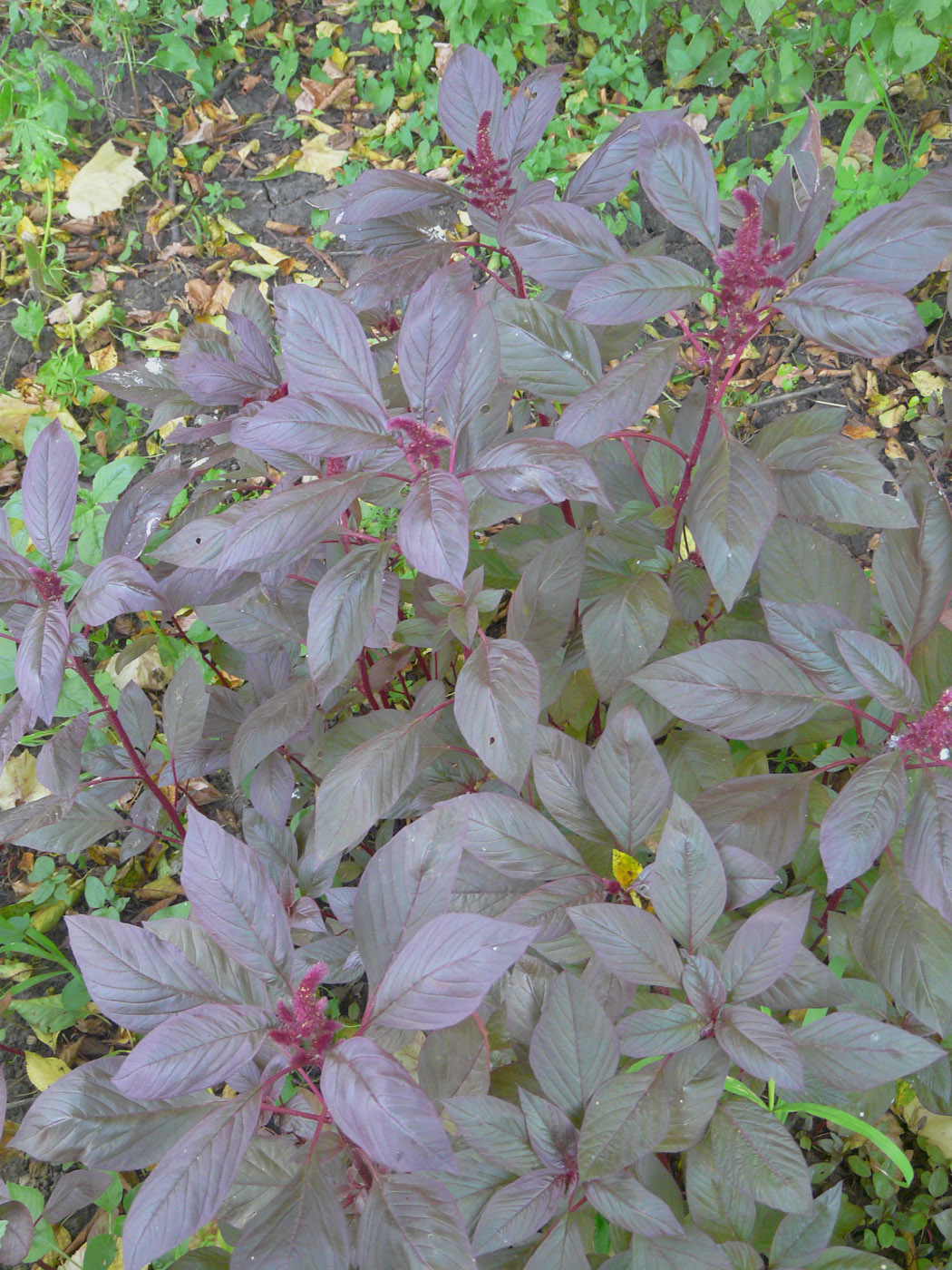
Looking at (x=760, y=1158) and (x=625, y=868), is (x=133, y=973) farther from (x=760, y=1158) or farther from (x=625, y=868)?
(x=760, y=1158)

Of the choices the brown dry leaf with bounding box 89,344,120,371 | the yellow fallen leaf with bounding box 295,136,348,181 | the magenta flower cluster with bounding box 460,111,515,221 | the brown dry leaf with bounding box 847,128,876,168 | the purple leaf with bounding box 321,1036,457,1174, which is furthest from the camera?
the yellow fallen leaf with bounding box 295,136,348,181

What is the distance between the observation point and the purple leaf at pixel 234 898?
3.39 ft

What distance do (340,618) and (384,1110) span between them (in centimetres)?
57

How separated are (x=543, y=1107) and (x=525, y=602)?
0.69m

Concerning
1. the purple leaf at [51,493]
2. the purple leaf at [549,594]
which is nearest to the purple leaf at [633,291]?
the purple leaf at [549,594]

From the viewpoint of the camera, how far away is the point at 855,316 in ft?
3.35

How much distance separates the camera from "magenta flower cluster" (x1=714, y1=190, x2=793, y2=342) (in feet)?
3.60

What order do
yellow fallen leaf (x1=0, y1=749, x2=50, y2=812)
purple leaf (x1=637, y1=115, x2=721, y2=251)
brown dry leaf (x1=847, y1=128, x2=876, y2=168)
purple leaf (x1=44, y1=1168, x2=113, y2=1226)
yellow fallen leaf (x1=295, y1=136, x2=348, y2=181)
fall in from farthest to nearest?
yellow fallen leaf (x1=295, y1=136, x2=348, y2=181)
brown dry leaf (x1=847, y1=128, x2=876, y2=168)
yellow fallen leaf (x1=0, y1=749, x2=50, y2=812)
purple leaf (x1=44, y1=1168, x2=113, y2=1226)
purple leaf (x1=637, y1=115, x2=721, y2=251)

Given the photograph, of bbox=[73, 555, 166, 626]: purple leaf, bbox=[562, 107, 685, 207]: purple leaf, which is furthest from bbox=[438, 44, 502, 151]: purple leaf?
bbox=[73, 555, 166, 626]: purple leaf

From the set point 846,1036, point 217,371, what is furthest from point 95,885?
point 846,1036

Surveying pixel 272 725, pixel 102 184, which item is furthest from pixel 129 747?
pixel 102 184

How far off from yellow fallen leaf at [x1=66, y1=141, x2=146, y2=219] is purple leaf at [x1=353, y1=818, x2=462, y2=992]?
3.38 m

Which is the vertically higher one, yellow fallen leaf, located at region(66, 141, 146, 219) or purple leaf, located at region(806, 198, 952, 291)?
yellow fallen leaf, located at region(66, 141, 146, 219)

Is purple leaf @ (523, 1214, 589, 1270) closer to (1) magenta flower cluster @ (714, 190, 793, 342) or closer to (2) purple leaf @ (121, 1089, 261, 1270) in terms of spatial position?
(2) purple leaf @ (121, 1089, 261, 1270)
